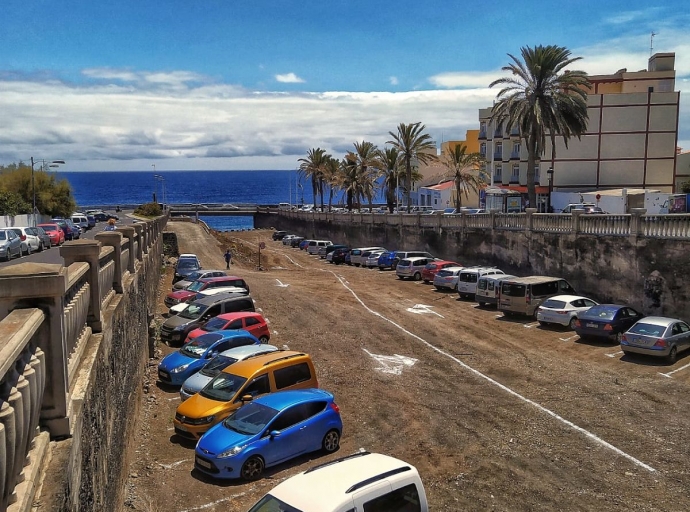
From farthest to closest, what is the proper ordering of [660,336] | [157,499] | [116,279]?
[660,336] < [116,279] < [157,499]

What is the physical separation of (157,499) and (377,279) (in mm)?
32995

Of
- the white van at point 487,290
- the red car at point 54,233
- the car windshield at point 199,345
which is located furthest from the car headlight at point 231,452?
the red car at point 54,233

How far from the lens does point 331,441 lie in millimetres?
14062

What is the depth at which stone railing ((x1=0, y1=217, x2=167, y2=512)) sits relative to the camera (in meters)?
3.84

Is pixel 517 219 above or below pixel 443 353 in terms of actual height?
above

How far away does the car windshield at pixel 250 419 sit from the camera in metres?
13.0

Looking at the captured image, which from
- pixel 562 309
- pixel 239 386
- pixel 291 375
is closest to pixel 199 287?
pixel 291 375

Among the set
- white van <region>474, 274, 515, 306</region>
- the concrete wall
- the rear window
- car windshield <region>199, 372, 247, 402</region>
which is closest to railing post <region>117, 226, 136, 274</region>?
car windshield <region>199, 372, 247, 402</region>

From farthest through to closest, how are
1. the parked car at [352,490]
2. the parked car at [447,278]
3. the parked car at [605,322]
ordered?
the parked car at [447,278]
the parked car at [605,322]
the parked car at [352,490]

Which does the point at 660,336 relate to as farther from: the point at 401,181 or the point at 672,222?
the point at 401,181

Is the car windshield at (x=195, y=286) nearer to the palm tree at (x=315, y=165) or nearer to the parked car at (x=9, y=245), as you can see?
the parked car at (x=9, y=245)

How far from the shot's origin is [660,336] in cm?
2122

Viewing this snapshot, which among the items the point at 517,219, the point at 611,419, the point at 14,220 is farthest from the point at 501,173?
the point at 611,419

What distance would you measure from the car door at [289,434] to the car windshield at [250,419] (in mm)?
196
